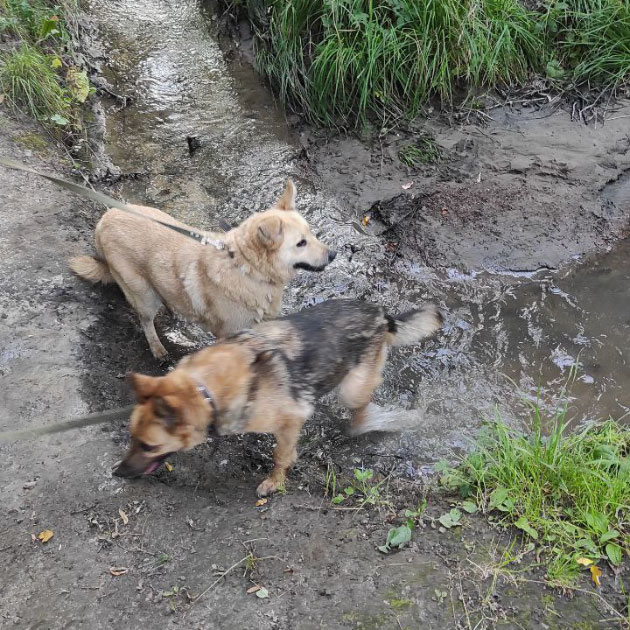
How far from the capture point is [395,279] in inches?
194

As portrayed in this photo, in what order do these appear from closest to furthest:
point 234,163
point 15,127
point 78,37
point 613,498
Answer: point 613,498 → point 15,127 → point 234,163 → point 78,37

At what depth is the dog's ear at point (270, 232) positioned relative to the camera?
347 cm

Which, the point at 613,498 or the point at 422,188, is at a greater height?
the point at 422,188

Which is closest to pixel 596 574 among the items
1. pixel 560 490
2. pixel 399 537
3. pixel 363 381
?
pixel 560 490

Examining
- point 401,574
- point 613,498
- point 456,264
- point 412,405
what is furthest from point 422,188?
point 401,574

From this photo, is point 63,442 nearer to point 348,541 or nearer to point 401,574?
point 348,541

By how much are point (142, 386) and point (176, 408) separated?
8.2 inches

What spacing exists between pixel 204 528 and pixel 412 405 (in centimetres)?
178

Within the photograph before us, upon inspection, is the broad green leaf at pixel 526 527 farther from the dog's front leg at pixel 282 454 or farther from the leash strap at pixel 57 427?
the leash strap at pixel 57 427

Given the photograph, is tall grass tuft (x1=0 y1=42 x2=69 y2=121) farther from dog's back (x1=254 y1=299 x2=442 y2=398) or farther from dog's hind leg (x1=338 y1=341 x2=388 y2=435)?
dog's hind leg (x1=338 y1=341 x2=388 y2=435)

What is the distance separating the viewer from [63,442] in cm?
321

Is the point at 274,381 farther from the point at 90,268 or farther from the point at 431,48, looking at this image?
the point at 431,48

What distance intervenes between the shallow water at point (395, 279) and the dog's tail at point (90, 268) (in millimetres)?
744

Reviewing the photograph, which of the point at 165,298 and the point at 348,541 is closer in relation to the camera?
the point at 348,541
